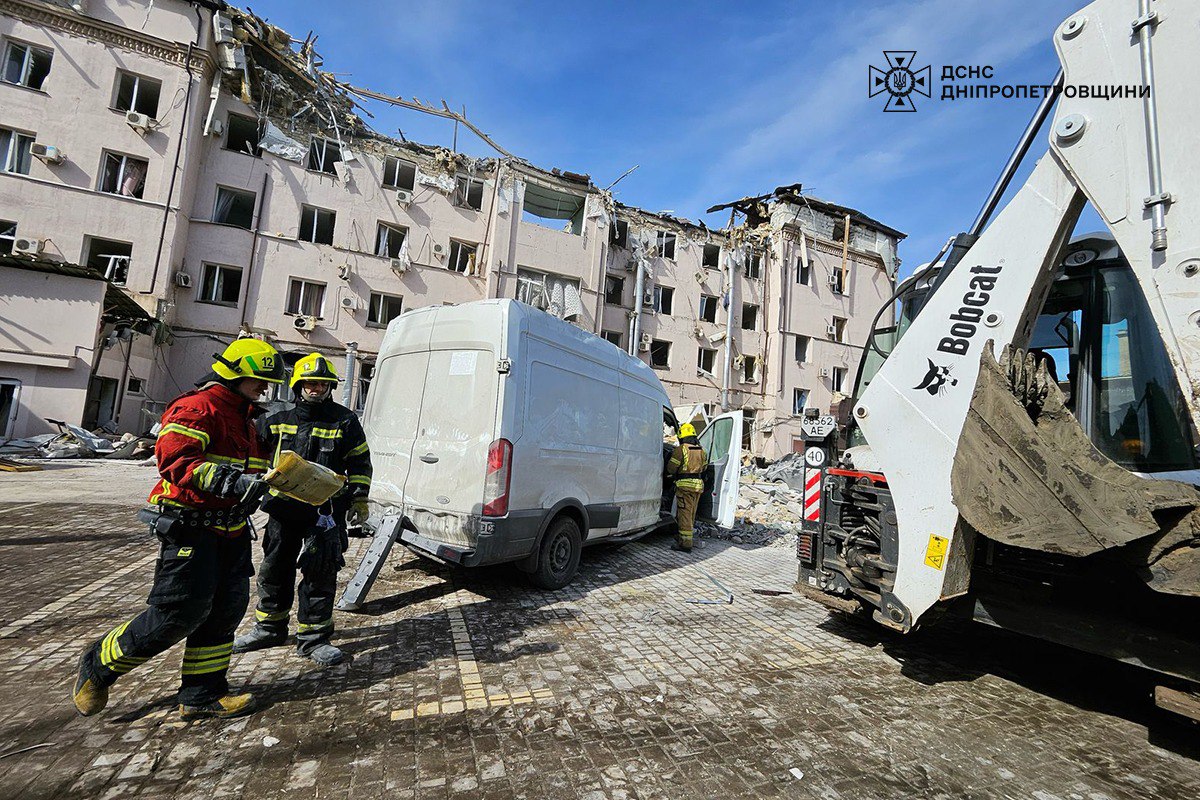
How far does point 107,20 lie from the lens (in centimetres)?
1493

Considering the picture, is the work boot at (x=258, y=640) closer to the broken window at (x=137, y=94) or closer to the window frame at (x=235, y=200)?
the window frame at (x=235, y=200)

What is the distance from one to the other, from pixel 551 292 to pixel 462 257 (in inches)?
138

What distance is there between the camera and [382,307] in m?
17.9

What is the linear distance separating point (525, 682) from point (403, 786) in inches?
41.7

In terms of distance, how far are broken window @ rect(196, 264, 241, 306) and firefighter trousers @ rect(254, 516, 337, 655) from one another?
16.0 m

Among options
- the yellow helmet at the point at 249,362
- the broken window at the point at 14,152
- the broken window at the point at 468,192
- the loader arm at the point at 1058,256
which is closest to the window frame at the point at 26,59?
the broken window at the point at 14,152

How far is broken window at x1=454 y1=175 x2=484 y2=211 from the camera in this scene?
1902 cm

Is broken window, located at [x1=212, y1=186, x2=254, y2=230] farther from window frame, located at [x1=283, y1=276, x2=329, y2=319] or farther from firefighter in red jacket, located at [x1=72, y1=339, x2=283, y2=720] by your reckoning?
firefighter in red jacket, located at [x1=72, y1=339, x2=283, y2=720]

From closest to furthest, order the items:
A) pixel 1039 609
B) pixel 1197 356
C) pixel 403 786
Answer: pixel 403 786
pixel 1197 356
pixel 1039 609

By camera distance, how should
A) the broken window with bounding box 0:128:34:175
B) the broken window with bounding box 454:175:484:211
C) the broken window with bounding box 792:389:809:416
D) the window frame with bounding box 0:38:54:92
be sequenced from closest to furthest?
the broken window with bounding box 0:128:34:175, the window frame with bounding box 0:38:54:92, the broken window with bounding box 454:175:484:211, the broken window with bounding box 792:389:809:416

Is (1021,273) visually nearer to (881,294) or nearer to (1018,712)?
(1018,712)

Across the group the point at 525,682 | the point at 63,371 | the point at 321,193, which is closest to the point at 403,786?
the point at 525,682

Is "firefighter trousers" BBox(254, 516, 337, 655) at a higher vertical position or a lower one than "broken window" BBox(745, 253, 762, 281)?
lower

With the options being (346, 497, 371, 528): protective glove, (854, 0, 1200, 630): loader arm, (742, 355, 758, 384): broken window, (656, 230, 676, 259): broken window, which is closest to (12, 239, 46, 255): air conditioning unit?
(346, 497, 371, 528): protective glove
